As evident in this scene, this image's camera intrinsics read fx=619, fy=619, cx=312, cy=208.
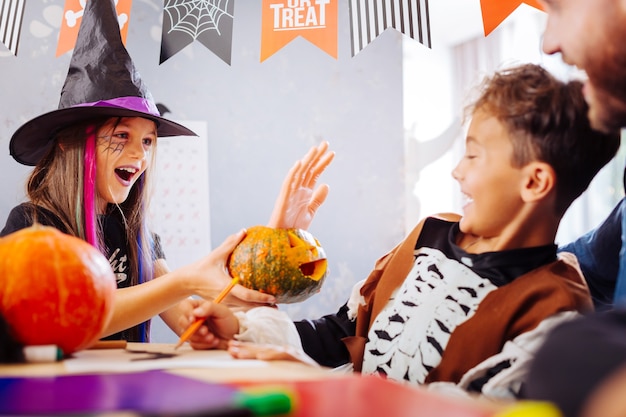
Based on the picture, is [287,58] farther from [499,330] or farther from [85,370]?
[85,370]

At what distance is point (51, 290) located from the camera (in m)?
0.81

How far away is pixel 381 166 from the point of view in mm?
3449

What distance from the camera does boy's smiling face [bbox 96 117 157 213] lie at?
1.75 meters

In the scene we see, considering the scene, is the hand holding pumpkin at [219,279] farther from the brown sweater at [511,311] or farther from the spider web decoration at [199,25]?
the spider web decoration at [199,25]

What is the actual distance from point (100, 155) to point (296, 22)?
75 centimetres

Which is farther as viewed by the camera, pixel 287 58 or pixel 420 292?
pixel 287 58

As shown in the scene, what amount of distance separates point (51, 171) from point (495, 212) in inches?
49.2

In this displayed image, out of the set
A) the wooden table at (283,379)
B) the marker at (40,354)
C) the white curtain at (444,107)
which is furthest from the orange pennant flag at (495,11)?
the white curtain at (444,107)

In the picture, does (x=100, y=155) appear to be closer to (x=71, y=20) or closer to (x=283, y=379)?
(x=71, y=20)

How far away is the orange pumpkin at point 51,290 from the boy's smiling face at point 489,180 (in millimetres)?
701

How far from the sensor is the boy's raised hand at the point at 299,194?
4.10 ft

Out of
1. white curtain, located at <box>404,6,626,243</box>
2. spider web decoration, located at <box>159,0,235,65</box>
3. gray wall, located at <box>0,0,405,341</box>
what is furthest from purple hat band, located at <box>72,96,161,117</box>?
white curtain, located at <box>404,6,626,243</box>

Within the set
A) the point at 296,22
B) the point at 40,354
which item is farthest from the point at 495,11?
the point at 40,354

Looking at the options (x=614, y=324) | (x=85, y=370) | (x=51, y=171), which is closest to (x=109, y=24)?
(x=51, y=171)
